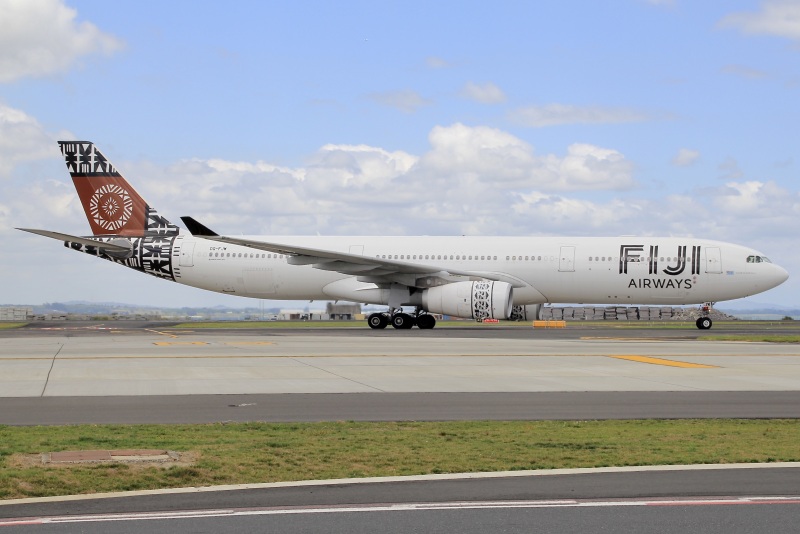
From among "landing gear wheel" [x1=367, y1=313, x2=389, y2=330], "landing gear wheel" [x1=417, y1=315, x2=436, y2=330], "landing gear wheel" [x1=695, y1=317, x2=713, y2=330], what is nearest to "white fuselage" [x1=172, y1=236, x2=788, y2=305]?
"landing gear wheel" [x1=367, y1=313, x2=389, y2=330]

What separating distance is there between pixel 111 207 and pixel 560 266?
19616 millimetres

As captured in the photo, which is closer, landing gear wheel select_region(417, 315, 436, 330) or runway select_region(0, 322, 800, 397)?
runway select_region(0, 322, 800, 397)

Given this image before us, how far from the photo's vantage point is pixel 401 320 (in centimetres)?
3988

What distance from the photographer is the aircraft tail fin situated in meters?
43.8

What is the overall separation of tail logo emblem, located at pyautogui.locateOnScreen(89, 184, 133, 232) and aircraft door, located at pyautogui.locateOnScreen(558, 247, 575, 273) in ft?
61.5

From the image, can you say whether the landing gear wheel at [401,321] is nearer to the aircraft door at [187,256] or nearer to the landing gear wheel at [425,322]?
the landing gear wheel at [425,322]

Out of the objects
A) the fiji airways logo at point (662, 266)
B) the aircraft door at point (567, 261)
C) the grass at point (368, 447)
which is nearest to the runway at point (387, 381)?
the grass at point (368, 447)

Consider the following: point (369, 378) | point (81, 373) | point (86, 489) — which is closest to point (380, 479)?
point (86, 489)

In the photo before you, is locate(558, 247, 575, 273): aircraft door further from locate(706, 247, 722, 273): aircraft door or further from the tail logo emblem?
the tail logo emblem

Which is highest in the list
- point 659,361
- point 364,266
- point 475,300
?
point 364,266

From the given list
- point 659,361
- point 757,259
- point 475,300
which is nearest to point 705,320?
point 757,259

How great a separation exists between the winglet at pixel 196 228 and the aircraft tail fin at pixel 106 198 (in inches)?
283

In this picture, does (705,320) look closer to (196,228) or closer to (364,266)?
(364,266)

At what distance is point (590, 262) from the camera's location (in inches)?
1574
